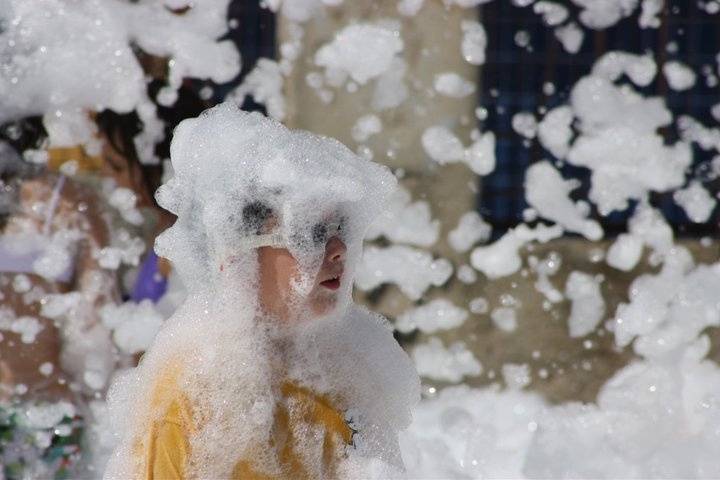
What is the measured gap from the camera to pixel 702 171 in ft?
13.3

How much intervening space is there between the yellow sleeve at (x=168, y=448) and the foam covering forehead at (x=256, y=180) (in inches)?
10.5

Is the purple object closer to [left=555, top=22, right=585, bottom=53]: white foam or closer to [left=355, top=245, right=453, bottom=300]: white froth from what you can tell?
[left=355, top=245, right=453, bottom=300]: white froth

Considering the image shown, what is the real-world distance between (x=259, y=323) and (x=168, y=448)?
23cm

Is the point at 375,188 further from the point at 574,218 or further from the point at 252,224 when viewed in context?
the point at 574,218

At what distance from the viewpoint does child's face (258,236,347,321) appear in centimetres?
160

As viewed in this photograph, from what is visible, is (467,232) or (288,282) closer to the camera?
(288,282)

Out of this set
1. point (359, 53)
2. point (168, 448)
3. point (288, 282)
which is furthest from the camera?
point (359, 53)

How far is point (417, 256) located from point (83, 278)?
→ 1.48 meters

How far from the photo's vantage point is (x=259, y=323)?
5.33 ft

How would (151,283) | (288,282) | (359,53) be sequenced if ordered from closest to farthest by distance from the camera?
(288,282) → (151,283) → (359,53)

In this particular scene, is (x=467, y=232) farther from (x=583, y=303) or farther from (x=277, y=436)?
(x=277, y=436)

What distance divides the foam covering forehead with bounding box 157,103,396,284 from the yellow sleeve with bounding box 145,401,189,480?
0.27m

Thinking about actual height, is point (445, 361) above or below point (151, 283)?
below

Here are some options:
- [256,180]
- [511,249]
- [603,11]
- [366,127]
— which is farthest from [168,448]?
[603,11]
